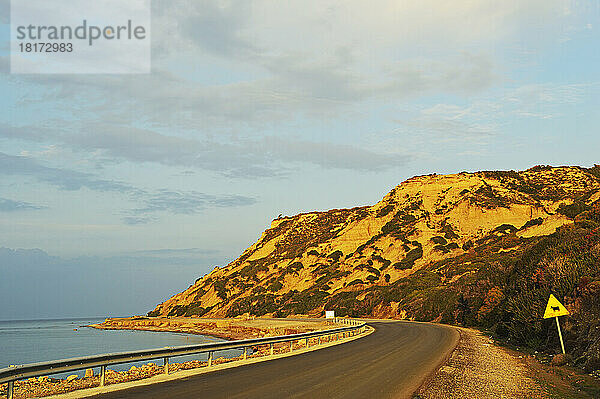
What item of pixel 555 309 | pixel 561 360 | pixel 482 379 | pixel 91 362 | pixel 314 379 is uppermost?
pixel 91 362

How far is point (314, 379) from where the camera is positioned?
41.3ft

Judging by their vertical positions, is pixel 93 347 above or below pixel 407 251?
below

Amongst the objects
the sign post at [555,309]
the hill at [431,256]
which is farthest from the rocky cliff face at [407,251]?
the sign post at [555,309]

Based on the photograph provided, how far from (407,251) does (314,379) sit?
73.7m

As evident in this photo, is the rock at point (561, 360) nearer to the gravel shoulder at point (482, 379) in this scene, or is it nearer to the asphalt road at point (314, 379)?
the gravel shoulder at point (482, 379)

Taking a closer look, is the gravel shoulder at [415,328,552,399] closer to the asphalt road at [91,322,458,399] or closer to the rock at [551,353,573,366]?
the asphalt road at [91,322,458,399]

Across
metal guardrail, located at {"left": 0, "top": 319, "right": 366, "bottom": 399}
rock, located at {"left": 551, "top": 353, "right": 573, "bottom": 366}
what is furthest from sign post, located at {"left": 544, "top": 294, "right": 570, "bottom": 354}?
metal guardrail, located at {"left": 0, "top": 319, "right": 366, "bottom": 399}

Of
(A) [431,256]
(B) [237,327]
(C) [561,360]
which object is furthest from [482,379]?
(A) [431,256]

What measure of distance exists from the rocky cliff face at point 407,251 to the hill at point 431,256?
26cm

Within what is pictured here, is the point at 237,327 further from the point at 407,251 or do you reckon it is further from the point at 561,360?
the point at 561,360

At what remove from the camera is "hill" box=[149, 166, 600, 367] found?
92.1ft

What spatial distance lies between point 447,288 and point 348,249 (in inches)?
1603

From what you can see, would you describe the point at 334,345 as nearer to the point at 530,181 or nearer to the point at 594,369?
the point at 594,369

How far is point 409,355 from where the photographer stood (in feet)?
63.1
